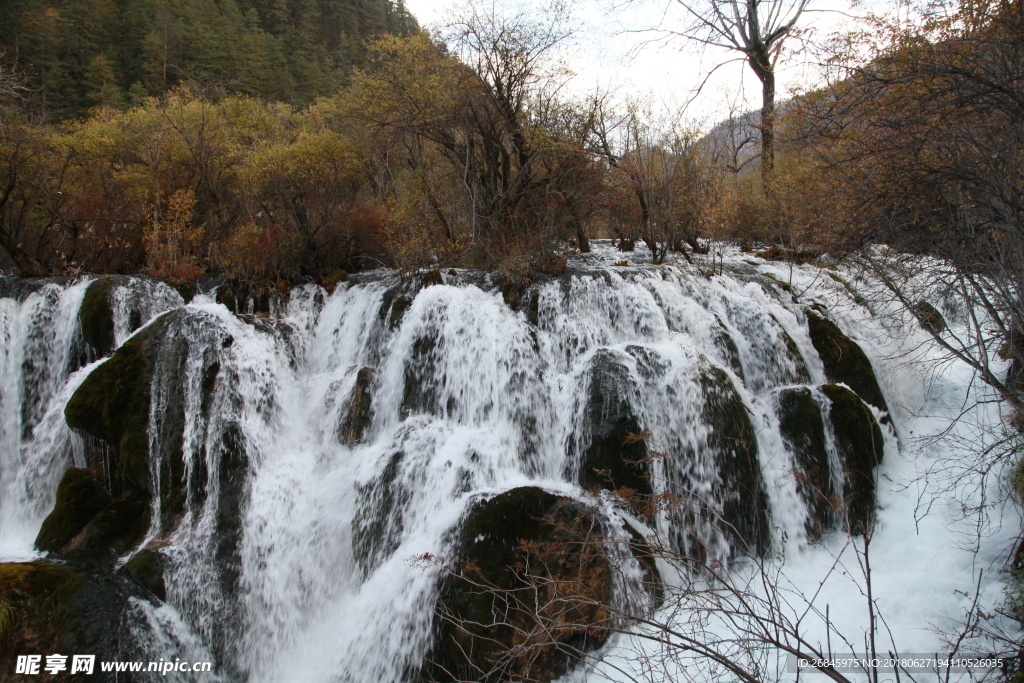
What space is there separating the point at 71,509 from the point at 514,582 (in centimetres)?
511

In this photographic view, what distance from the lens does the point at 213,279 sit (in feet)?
30.9

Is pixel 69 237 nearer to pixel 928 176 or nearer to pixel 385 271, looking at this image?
pixel 385 271

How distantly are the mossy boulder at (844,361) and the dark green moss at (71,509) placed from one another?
10.00 m

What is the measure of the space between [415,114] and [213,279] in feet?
16.8

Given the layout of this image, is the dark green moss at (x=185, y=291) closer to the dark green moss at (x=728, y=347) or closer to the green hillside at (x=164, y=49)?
the dark green moss at (x=728, y=347)

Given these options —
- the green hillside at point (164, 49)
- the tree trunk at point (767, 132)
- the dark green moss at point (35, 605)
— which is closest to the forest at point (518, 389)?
the dark green moss at point (35, 605)

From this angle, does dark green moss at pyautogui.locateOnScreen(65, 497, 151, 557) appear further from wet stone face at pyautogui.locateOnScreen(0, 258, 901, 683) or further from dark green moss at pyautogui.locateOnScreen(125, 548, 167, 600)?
dark green moss at pyautogui.locateOnScreen(125, 548, 167, 600)

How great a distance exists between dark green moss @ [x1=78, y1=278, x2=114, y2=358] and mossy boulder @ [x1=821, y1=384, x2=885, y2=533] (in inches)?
399

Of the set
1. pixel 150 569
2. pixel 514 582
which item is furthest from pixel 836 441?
pixel 150 569

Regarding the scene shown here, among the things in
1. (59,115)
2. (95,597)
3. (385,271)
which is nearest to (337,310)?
(385,271)

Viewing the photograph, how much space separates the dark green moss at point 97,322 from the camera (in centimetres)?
729

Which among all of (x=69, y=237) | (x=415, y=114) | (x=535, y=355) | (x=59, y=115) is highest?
(x=59, y=115)

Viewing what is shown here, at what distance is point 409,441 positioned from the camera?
6.46 metres

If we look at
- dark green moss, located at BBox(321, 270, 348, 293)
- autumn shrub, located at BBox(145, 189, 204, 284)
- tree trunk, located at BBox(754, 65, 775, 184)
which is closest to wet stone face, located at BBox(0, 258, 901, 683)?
dark green moss, located at BBox(321, 270, 348, 293)
